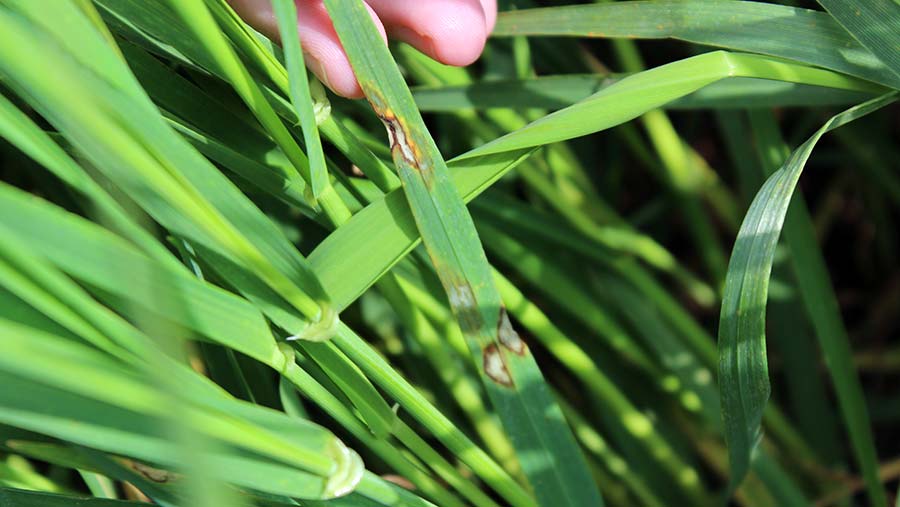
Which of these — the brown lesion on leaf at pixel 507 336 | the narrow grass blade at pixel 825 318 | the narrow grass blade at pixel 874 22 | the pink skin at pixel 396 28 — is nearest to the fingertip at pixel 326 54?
the pink skin at pixel 396 28

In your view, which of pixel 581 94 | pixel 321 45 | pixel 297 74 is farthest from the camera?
pixel 581 94

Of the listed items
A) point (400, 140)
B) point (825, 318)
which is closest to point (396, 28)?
point (400, 140)

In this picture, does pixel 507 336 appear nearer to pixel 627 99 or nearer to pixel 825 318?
pixel 627 99

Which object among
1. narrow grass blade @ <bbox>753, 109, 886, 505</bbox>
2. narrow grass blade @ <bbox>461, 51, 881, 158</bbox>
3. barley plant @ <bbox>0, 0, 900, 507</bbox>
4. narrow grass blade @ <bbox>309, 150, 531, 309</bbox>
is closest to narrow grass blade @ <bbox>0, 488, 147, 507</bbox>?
barley plant @ <bbox>0, 0, 900, 507</bbox>

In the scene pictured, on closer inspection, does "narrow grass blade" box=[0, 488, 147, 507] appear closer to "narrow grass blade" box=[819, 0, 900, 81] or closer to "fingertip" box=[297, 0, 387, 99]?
"fingertip" box=[297, 0, 387, 99]

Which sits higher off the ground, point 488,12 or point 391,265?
point 488,12

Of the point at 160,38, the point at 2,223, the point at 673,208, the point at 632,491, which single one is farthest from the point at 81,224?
the point at 673,208
